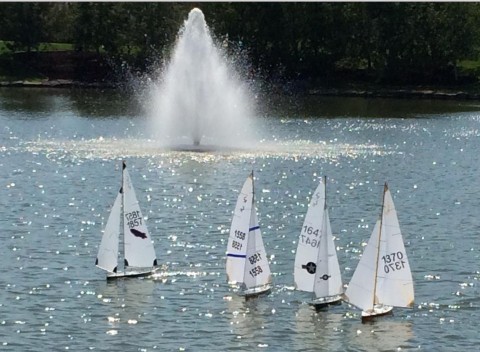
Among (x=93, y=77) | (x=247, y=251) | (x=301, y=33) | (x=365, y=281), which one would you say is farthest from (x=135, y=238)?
(x=93, y=77)

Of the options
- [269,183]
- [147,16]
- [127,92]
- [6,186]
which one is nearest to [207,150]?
[269,183]

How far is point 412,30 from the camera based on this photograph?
146875 mm

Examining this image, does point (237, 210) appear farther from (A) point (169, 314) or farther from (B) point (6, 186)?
(B) point (6, 186)

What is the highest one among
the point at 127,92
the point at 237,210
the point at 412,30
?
the point at 412,30

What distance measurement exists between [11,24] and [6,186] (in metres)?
90.4

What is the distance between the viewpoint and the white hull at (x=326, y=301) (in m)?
42.0

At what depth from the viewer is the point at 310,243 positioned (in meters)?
42.0

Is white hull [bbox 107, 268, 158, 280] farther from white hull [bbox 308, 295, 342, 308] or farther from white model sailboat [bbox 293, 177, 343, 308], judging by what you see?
white hull [bbox 308, 295, 342, 308]

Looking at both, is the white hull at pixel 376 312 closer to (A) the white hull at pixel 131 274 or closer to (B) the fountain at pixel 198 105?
(A) the white hull at pixel 131 274

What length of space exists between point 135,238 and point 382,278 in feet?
36.0

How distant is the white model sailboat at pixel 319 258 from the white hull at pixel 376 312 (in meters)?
1.61

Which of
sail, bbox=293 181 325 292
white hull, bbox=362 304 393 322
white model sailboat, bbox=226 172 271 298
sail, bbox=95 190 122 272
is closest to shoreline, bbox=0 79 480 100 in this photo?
sail, bbox=95 190 122 272

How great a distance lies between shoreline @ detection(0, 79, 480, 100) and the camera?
143 meters

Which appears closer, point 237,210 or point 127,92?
point 237,210
